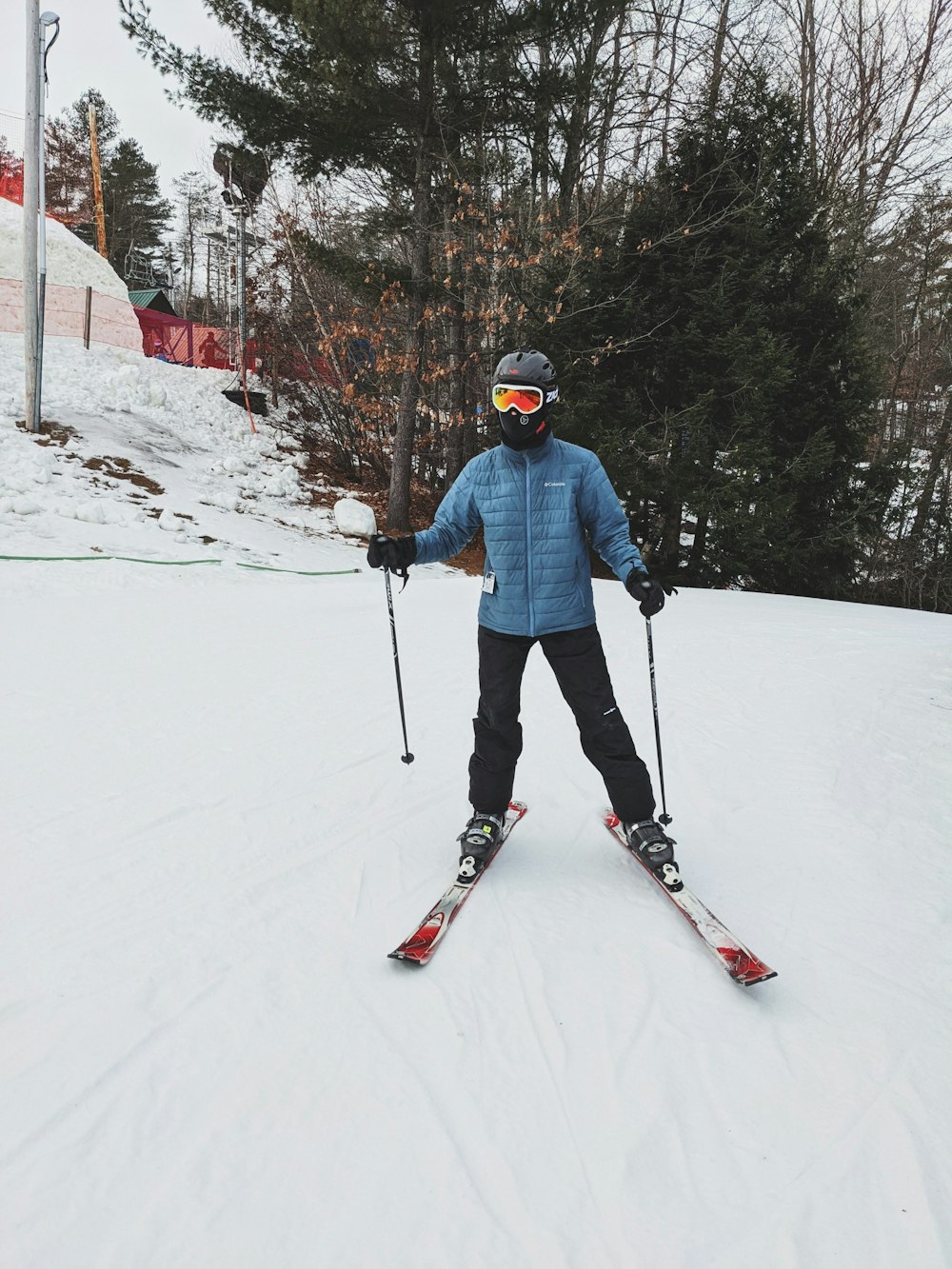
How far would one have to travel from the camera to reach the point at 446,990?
2023 millimetres

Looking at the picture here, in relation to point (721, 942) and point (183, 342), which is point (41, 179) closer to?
point (721, 942)

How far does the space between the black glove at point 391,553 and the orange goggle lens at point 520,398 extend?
57 centimetres

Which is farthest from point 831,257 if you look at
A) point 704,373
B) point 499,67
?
point 499,67

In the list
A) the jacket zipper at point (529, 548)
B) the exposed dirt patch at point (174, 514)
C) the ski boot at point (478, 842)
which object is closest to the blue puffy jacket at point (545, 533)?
the jacket zipper at point (529, 548)

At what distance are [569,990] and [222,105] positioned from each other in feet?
42.1

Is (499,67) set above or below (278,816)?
above

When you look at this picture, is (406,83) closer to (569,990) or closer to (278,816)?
(278,816)

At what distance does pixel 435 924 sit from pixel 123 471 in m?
9.54

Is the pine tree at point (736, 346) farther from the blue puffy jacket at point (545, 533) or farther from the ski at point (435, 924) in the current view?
the ski at point (435, 924)

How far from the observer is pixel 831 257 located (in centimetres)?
948

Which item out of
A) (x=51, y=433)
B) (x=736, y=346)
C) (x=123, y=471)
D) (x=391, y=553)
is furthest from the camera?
(x=51, y=433)

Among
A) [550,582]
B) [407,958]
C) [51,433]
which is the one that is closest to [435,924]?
[407,958]

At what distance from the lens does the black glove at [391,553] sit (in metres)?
2.62

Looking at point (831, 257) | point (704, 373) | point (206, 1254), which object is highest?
point (831, 257)
